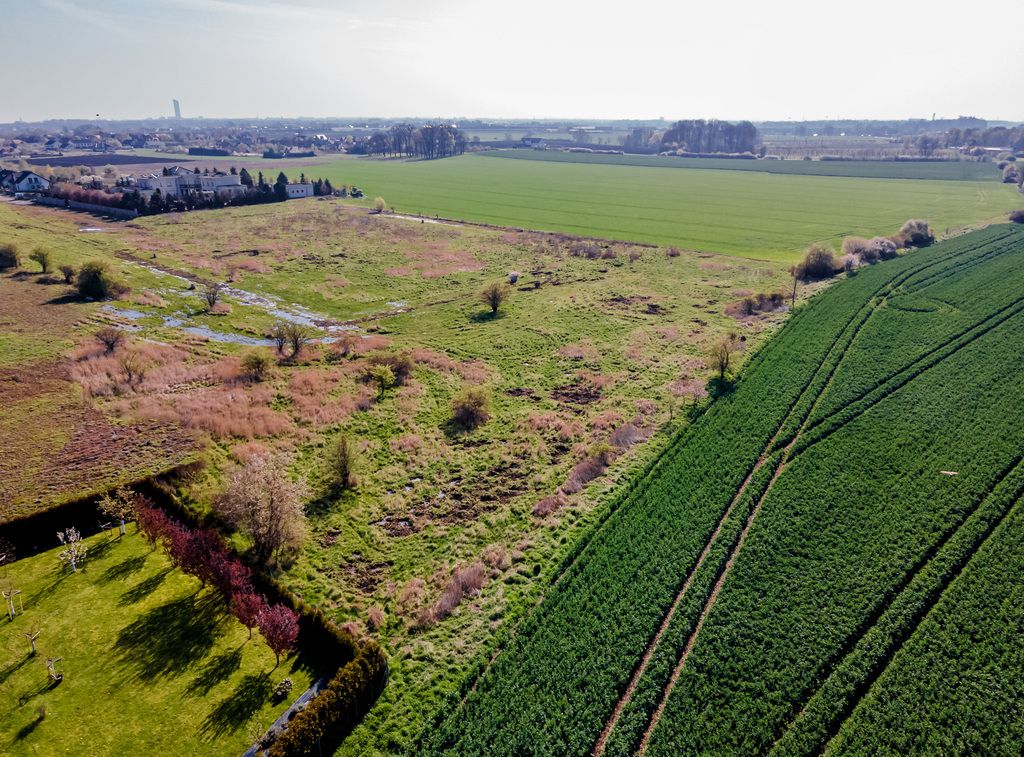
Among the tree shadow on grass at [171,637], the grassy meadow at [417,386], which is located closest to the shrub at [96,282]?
the grassy meadow at [417,386]

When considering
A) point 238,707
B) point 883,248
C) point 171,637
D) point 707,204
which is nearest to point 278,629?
point 238,707

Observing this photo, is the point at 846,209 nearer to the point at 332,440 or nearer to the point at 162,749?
the point at 332,440

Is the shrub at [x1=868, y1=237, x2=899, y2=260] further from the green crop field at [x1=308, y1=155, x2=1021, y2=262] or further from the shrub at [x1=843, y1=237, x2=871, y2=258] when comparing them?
the green crop field at [x1=308, y1=155, x2=1021, y2=262]

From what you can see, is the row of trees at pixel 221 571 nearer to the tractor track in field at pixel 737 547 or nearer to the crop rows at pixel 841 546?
the tractor track in field at pixel 737 547

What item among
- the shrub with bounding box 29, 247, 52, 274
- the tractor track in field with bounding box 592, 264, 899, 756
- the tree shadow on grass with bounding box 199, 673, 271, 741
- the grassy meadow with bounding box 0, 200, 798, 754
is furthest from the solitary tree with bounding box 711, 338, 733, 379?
the shrub with bounding box 29, 247, 52, 274

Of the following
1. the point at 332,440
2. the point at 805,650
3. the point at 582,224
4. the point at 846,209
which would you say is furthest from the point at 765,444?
the point at 846,209
